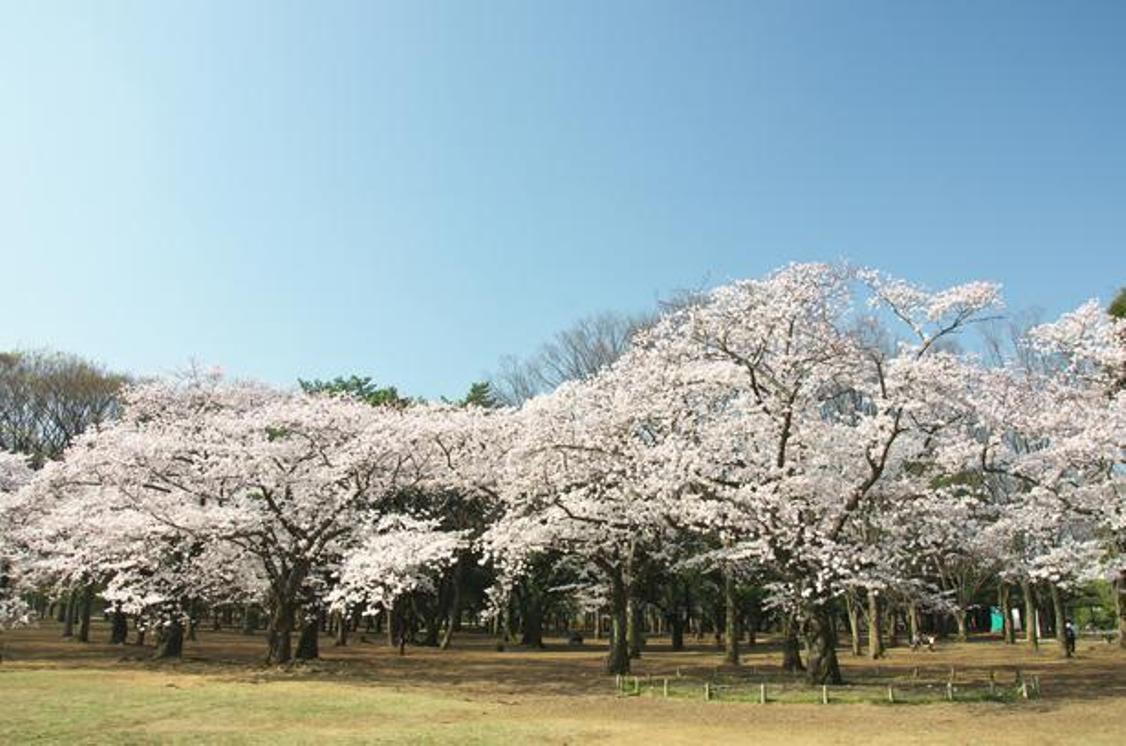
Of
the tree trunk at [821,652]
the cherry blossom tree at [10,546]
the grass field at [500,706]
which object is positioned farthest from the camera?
the cherry blossom tree at [10,546]

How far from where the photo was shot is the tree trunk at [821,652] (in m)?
22.3

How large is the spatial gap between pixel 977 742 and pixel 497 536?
14.9m

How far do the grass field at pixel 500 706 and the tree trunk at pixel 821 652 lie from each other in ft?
2.44

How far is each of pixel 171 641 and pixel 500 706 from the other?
18774 millimetres

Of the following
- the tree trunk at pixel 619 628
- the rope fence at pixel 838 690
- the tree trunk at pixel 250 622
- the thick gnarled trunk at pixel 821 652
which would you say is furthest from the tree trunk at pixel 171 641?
the tree trunk at pixel 250 622

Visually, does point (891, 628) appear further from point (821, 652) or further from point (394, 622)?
point (821, 652)

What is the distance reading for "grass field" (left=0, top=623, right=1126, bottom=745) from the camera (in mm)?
15008

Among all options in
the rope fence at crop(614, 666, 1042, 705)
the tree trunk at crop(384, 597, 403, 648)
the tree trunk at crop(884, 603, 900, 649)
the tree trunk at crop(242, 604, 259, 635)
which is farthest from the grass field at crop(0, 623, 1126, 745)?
the tree trunk at crop(242, 604, 259, 635)

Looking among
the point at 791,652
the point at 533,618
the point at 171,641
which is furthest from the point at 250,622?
the point at 791,652

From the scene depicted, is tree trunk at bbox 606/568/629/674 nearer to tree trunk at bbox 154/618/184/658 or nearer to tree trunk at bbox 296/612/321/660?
tree trunk at bbox 296/612/321/660

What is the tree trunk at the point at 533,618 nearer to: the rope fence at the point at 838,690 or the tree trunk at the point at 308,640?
the tree trunk at the point at 308,640

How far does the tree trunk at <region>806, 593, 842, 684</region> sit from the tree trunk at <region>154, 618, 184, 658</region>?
22587 mm

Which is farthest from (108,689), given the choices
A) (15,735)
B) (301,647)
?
(301,647)

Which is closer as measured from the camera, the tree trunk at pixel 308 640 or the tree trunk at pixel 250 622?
the tree trunk at pixel 308 640
